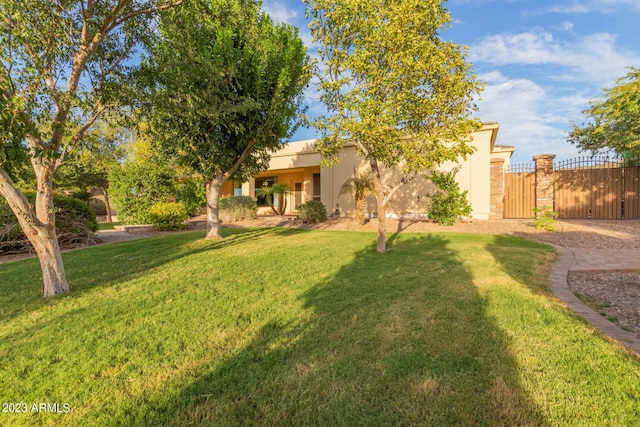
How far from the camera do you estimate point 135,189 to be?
14.3 metres

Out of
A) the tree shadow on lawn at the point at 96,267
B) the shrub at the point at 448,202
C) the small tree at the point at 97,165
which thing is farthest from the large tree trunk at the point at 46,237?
the small tree at the point at 97,165

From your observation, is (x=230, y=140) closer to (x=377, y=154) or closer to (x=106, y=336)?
(x=377, y=154)

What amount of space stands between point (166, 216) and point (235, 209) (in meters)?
4.03

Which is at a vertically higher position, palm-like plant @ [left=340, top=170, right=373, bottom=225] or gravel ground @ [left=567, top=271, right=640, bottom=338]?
palm-like plant @ [left=340, top=170, right=373, bottom=225]

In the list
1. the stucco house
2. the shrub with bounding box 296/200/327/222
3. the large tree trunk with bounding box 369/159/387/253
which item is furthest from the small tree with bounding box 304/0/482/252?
the shrub with bounding box 296/200/327/222

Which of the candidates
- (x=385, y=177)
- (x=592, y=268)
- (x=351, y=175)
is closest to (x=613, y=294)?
(x=592, y=268)

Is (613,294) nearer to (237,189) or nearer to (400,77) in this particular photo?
(400,77)

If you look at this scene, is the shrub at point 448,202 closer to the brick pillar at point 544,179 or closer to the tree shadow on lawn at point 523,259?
the tree shadow on lawn at point 523,259

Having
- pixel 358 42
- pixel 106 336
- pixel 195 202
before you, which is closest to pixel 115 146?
pixel 195 202

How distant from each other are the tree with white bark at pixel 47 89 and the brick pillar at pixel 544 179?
612 inches

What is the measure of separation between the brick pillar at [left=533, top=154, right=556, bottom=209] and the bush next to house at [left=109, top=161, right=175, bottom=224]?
18.0 m

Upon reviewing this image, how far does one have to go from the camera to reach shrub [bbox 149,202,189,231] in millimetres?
12180

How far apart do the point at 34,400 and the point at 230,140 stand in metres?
7.66

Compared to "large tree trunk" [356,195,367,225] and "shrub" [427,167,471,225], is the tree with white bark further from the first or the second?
"shrub" [427,167,471,225]
